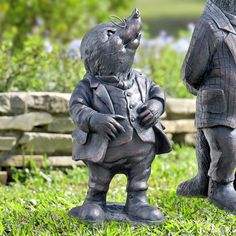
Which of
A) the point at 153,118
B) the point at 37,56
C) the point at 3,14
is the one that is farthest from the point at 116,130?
the point at 3,14

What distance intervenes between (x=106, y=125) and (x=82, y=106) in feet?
0.65

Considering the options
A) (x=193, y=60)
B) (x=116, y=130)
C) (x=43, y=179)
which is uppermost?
(x=193, y=60)

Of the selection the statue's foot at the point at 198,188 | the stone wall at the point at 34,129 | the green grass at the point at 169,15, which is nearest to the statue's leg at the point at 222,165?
the statue's foot at the point at 198,188

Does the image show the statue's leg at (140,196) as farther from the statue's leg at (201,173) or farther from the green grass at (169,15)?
the green grass at (169,15)

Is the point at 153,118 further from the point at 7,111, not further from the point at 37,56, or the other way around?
the point at 37,56

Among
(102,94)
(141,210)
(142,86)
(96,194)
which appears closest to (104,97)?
(102,94)

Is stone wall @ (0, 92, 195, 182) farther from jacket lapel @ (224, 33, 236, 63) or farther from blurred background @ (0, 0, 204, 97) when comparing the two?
jacket lapel @ (224, 33, 236, 63)

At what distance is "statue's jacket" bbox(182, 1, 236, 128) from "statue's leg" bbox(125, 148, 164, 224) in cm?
57

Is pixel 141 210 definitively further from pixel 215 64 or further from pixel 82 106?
A: pixel 215 64

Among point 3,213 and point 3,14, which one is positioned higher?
point 3,14

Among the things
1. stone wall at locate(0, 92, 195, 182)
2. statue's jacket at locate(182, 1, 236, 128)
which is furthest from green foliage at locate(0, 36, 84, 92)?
statue's jacket at locate(182, 1, 236, 128)

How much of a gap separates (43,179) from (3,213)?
1672 millimetres

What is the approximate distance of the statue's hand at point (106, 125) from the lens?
13.2ft

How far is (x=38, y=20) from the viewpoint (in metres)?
10.8
